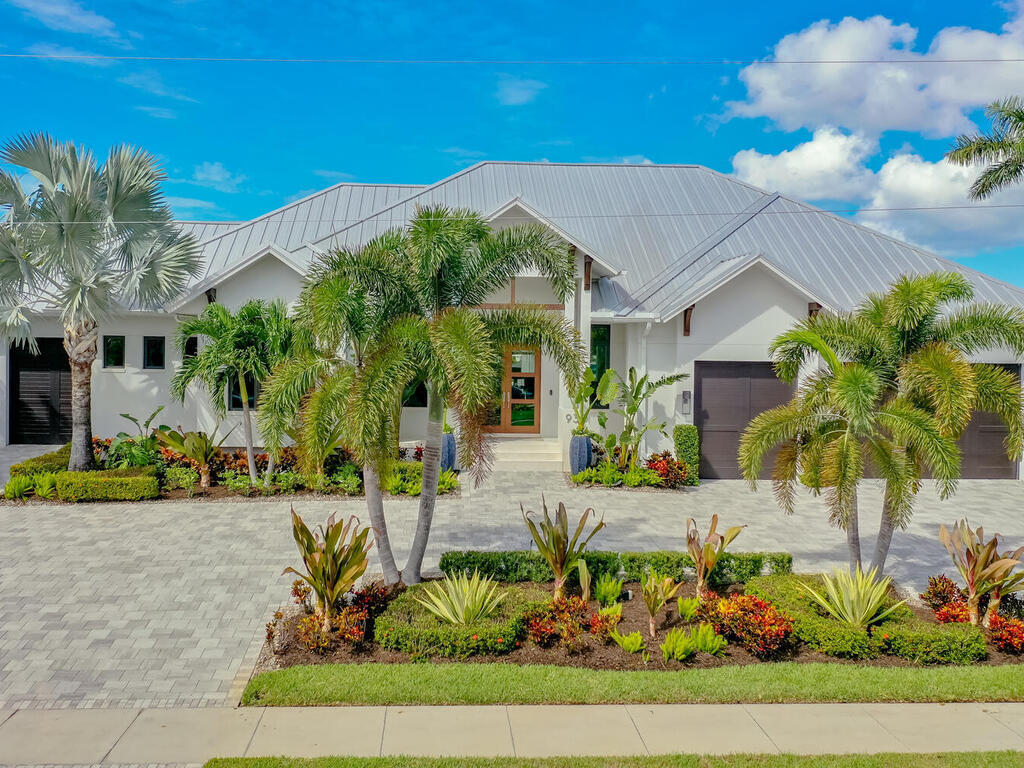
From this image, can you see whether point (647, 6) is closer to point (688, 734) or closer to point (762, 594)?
point (762, 594)

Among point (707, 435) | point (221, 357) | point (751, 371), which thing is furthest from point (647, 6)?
point (221, 357)

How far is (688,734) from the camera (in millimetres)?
5863

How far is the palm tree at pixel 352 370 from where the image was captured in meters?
7.44

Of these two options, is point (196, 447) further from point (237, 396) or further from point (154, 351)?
point (154, 351)

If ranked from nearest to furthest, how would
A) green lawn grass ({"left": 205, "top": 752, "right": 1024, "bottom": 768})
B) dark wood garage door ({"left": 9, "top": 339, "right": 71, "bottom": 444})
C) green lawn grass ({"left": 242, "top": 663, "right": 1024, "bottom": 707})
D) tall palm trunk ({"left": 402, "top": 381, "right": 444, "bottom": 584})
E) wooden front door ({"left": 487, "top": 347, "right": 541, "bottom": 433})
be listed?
green lawn grass ({"left": 205, "top": 752, "right": 1024, "bottom": 768}) < green lawn grass ({"left": 242, "top": 663, "right": 1024, "bottom": 707}) < tall palm trunk ({"left": 402, "top": 381, "right": 444, "bottom": 584}) < wooden front door ({"left": 487, "top": 347, "right": 541, "bottom": 433}) < dark wood garage door ({"left": 9, "top": 339, "right": 71, "bottom": 444})

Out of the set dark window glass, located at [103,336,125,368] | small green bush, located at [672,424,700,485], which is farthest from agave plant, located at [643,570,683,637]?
dark window glass, located at [103,336,125,368]

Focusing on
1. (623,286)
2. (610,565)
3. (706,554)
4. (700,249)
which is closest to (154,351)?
(623,286)

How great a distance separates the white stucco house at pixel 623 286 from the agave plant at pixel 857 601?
746 centimetres

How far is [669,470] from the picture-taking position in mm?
15445

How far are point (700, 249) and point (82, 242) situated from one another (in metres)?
14.5

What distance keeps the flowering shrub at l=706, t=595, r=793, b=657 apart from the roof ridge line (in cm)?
1056

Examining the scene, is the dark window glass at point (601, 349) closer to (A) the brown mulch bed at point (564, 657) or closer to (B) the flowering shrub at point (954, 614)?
(B) the flowering shrub at point (954, 614)

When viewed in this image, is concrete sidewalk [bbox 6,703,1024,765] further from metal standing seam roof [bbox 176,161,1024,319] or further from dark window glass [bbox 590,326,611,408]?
dark window glass [bbox 590,326,611,408]

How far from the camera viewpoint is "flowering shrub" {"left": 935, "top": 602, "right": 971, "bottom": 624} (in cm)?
786
